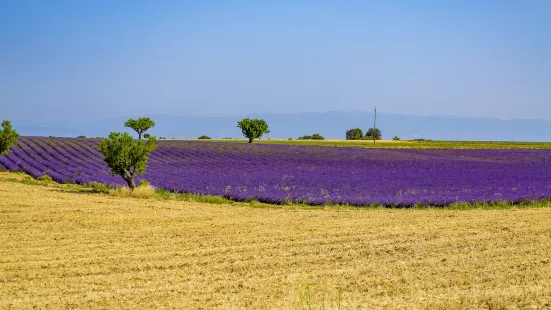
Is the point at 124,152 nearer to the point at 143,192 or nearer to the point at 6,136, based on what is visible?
the point at 143,192

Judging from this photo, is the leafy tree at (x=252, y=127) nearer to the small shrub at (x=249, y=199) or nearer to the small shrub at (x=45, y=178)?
the small shrub at (x=45, y=178)

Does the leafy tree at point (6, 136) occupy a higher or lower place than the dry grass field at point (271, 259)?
higher

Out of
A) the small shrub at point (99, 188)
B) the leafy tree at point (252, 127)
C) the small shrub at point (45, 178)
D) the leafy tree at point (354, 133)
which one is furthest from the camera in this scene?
the leafy tree at point (354, 133)

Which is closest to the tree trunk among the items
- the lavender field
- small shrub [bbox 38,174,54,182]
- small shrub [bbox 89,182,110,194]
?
small shrub [bbox 89,182,110,194]

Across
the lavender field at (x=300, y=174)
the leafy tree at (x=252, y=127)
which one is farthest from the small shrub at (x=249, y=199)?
the leafy tree at (x=252, y=127)

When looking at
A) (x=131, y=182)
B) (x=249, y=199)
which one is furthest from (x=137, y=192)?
(x=249, y=199)

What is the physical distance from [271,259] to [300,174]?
1797 cm

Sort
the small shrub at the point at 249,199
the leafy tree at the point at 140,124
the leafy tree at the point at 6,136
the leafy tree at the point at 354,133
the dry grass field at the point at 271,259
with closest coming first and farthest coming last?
1. the dry grass field at the point at 271,259
2. the small shrub at the point at 249,199
3. the leafy tree at the point at 6,136
4. the leafy tree at the point at 140,124
5. the leafy tree at the point at 354,133

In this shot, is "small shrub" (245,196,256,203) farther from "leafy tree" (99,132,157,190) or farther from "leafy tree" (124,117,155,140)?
"leafy tree" (124,117,155,140)

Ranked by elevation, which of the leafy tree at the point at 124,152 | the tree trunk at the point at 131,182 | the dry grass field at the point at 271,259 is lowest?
the dry grass field at the point at 271,259

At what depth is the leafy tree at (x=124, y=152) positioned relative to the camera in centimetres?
2044

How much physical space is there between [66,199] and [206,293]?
12298 mm

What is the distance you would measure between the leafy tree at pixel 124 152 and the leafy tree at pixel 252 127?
42501 mm

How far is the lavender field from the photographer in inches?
794
